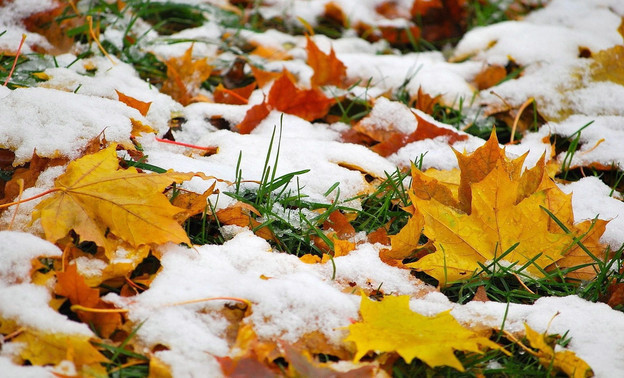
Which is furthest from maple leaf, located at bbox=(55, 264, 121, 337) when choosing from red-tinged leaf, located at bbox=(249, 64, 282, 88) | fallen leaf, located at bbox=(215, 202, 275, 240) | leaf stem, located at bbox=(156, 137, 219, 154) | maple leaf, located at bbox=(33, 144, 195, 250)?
red-tinged leaf, located at bbox=(249, 64, 282, 88)

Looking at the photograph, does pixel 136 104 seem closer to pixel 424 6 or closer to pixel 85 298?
pixel 85 298

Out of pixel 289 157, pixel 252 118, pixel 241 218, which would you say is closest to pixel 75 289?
pixel 241 218

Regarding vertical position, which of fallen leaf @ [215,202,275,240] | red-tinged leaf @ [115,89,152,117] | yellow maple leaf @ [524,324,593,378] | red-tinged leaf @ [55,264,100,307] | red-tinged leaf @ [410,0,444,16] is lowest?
yellow maple leaf @ [524,324,593,378]

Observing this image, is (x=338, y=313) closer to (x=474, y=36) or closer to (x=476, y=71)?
(x=476, y=71)

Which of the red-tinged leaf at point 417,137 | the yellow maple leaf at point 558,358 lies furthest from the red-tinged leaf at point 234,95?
the yellow maple leaf at point 558,358

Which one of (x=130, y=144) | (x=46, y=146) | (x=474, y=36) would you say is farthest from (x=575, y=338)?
(x=474, y=36)

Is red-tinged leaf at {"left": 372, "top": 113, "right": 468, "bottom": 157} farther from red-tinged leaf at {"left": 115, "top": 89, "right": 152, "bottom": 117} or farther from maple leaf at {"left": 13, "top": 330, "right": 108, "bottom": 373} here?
maple leaf at {"left": 13, "top": 330, "right": 108, "bottom": 373}
